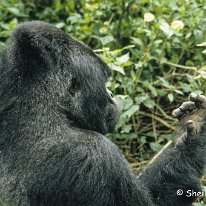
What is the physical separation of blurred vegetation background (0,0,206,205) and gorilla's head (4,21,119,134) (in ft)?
3.11

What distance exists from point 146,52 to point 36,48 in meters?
2.00

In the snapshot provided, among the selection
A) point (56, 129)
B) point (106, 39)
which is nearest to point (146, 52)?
point (106, 39)

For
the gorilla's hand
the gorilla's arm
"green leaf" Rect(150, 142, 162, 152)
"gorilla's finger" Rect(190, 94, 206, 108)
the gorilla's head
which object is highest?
the gorilla's head

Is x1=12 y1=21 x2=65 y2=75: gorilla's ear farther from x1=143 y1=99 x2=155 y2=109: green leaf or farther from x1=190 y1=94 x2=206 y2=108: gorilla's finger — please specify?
x1=143 y1=99 x2=155 y2=109: green leaf

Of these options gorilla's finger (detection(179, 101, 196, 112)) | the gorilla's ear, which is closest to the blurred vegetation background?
gorilla's finger (detection(179, 101, 196, 112))

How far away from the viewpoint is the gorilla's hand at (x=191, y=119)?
4320 mm

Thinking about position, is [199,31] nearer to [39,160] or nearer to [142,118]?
[142,118]

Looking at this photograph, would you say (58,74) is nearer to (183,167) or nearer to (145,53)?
(183,167)

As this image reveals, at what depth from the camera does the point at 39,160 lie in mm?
3779

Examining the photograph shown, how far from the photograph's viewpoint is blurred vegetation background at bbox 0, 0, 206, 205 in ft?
17.9

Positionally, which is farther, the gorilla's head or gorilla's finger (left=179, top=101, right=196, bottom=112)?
gorilla's finger (left=179, top=101, right=196, bottom=112)

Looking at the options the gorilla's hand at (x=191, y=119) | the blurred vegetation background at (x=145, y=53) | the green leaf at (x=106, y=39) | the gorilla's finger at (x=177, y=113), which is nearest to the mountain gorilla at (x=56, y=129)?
the gorilla's hand at (x=191, y=119)

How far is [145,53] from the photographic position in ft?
18.7

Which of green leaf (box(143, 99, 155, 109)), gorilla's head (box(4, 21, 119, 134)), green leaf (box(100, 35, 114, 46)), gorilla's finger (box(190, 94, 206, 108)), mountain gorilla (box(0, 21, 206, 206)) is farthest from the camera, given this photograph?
green leaf (box(100, 35, 114, 46))
